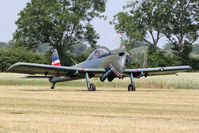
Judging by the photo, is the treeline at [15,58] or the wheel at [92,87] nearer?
the wheel at [92,87]

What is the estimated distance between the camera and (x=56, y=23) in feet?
223

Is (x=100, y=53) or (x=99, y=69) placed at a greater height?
(x=100, y=53)

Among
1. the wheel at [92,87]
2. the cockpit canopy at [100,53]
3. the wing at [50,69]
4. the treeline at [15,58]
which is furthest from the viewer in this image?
the treeline at [15,58]

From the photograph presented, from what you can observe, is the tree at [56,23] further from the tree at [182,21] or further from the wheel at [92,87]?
the wheel at [92,87]

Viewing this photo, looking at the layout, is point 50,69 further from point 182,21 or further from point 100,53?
point 182,21

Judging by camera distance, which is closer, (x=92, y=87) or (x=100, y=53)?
(x=92, y=87)

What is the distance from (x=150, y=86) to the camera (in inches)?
1089

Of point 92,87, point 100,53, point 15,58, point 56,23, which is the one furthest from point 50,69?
point 56,23

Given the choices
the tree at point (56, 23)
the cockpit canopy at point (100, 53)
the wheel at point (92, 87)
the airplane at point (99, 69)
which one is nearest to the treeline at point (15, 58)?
the tree at point (56, 23)

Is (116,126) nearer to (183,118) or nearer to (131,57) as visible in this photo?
(183,118)

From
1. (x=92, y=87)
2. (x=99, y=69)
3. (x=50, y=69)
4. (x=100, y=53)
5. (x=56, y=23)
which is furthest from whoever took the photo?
(x=56, y=23)

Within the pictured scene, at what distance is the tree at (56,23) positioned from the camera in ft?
216

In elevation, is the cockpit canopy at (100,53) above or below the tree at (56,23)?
below

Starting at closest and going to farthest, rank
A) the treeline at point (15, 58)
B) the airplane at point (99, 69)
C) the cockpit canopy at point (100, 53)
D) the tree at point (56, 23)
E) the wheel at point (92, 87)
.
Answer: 1. the airplane at point (99, 69)
2. the wheel at point (92, 87)
3. the cockpit canopy at point (100, 53)
4. the treeline at point (15, 58)
5. the tree at point (56, 23)
